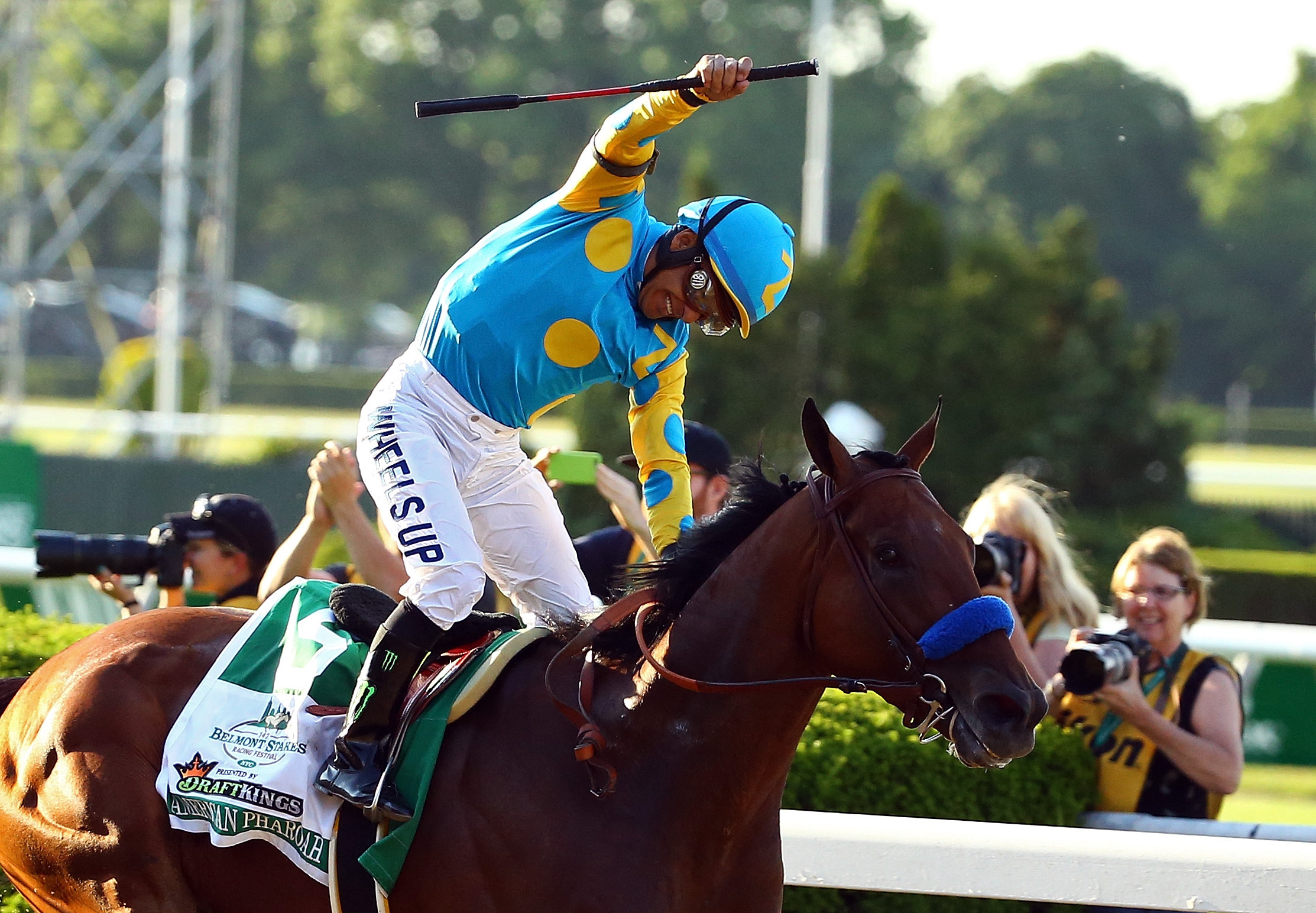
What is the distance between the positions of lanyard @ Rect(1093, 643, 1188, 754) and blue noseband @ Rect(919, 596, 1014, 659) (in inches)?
74.4

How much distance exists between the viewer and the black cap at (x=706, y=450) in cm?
511

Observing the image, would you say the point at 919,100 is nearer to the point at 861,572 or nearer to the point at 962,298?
the point at 962,298

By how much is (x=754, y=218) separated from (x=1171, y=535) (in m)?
2.06

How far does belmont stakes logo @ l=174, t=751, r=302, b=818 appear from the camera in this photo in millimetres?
3154

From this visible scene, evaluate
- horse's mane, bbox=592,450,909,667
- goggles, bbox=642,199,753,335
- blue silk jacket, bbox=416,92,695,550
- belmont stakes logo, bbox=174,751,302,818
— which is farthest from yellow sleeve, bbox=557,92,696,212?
belmont stakes logo, bbox=174,751,302,818

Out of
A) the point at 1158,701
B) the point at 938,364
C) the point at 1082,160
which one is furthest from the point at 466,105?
the point at 1082,160

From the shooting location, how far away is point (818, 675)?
2898 millimetres

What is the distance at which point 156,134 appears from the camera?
20312 millimetres

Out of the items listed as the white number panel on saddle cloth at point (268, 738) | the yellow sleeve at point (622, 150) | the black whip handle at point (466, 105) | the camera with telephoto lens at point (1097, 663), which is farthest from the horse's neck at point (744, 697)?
the camera with telephoto lens at point (1097, 663)

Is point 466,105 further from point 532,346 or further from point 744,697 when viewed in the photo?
point 744,697

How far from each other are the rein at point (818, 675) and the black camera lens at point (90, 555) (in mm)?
1957

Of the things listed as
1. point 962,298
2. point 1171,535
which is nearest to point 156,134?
point 962,298

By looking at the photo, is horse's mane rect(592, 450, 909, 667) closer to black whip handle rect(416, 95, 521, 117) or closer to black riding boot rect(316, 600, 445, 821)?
black riding boot rect(316, 600, 445, 821)

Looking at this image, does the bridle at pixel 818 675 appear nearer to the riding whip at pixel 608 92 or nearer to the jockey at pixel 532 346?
the jockey at pixel 532 346
